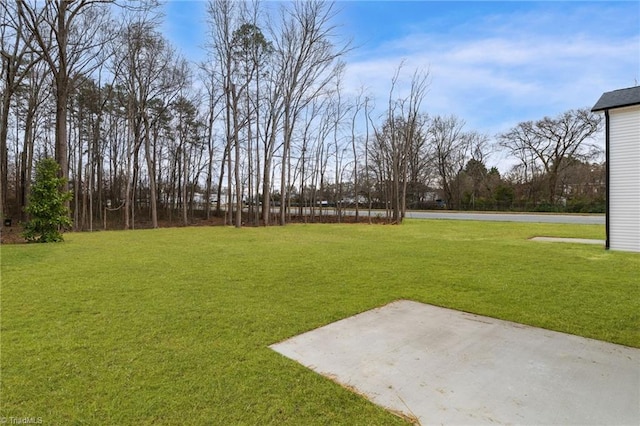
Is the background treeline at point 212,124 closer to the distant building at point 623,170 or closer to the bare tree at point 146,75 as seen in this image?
the bare tree at point 146,75

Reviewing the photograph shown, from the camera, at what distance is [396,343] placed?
2.66m

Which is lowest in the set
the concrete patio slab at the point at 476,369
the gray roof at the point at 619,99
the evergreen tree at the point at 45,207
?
the concrete patio slab at the point at 476,369

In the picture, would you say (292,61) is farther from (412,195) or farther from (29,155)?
(412,195)

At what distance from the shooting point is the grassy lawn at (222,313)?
5.95 feet

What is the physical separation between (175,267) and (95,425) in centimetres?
427

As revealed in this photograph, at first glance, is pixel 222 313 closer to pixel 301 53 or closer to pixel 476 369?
pixel 476 369

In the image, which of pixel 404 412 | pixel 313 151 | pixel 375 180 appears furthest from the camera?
pixel 375 180

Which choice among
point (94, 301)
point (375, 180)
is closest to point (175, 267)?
point (94, 301)

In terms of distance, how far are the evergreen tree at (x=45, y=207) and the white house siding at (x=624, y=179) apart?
1394 centimetres

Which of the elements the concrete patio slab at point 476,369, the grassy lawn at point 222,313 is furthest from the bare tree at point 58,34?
the concrete patio slab at point 476,369

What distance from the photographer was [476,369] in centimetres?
221

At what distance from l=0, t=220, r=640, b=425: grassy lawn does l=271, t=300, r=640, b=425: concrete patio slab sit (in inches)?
8.9

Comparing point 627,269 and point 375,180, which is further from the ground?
point 375,180

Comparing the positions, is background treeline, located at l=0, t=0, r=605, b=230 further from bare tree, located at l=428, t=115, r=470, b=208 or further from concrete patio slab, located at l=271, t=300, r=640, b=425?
concrete patio slab, located at l=271, t=300, r=640, b=425
